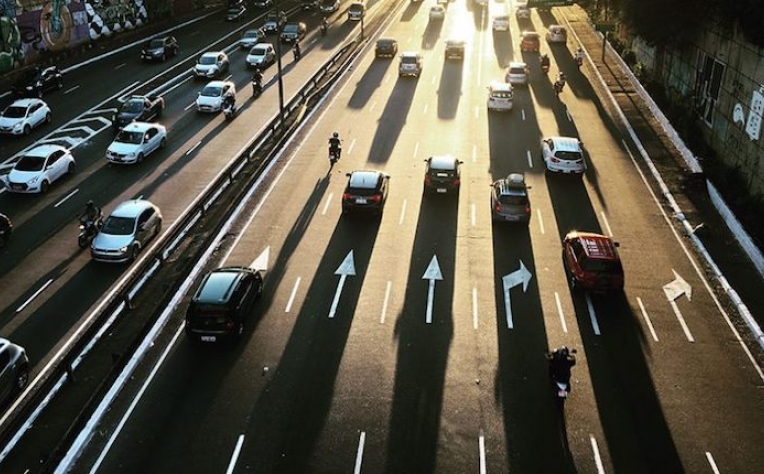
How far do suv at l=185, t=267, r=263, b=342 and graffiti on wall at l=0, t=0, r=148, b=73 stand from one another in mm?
39942

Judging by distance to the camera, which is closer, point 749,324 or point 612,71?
point 749,324

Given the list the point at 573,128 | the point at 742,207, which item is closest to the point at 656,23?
the point at 573,128

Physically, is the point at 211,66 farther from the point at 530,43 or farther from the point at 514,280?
the point at 514,280

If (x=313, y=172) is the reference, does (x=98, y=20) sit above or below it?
above

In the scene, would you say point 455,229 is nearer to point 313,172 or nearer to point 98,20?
point 313,172

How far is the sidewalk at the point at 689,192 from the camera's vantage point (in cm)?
2473

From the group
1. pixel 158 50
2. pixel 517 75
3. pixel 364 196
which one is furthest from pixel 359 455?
pixel 158 50

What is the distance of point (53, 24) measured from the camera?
56500 millimetres

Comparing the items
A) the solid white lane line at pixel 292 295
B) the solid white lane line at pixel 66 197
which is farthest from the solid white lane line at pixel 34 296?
the solid white lane line at pixel 292 295

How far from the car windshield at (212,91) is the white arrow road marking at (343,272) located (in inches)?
902

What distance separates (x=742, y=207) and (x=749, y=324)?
32.9 ft

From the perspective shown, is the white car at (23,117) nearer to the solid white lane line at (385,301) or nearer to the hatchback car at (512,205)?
the solid white lane line at (385,301)

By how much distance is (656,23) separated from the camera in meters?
43.3

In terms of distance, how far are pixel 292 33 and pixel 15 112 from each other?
103 ft
